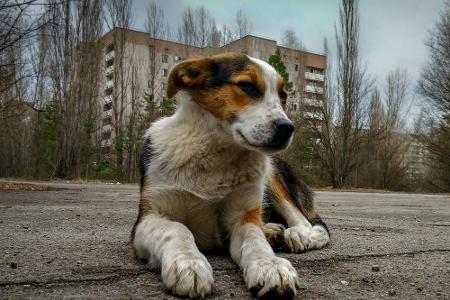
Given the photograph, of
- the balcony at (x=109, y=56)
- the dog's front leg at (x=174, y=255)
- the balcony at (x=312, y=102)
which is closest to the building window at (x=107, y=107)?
the balcony at (x=109, y=56)

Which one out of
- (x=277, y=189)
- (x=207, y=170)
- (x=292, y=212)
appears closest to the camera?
(x=207, y=170)

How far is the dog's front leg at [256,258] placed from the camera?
1.85 metres

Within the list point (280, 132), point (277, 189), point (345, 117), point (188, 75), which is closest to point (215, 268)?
point (280, 132)

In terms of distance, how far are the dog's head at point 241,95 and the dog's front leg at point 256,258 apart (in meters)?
0.41

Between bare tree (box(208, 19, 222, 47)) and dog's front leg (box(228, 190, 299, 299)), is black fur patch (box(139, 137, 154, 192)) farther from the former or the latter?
bare tree (box(208, 19, 222, 47))

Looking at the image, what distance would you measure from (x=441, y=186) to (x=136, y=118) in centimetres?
1976

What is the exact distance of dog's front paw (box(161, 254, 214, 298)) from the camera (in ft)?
6.02

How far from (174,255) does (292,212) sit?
1.70 metres

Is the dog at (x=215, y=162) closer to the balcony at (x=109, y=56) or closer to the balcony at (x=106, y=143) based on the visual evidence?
the balcony at (x=109, y=56)

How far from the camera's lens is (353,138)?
30.3 meters

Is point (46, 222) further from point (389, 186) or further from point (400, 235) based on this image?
point (389, 186)

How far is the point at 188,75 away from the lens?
121 inches

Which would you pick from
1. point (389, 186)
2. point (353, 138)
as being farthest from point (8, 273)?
point (389, 186)

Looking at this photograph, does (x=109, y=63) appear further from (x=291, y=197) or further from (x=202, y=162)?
(x=202, y=162)
